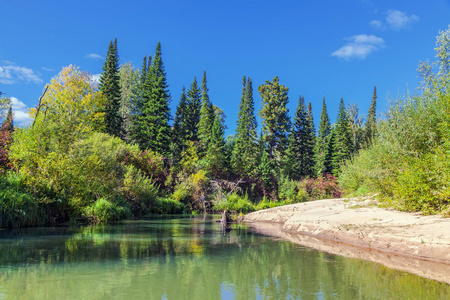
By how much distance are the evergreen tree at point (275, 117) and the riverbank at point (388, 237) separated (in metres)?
→ 34.3

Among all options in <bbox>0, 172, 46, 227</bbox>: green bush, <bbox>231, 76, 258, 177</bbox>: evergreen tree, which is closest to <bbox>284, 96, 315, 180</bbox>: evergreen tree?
<bbox>231, 76, 258, 177</bbox>: evergreen tree

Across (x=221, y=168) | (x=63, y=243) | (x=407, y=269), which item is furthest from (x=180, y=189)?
(x=407, y=269)

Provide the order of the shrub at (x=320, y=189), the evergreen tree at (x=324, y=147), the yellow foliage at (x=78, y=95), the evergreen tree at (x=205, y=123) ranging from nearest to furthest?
the yellow foliage at (x=78, y=95), the shrub at (x=320, y=189), the evergreen tree at (x=205, y=123), the evergreen tree at (x=324, y=147)

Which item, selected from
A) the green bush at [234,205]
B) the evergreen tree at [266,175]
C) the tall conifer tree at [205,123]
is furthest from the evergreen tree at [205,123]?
the green bush at [234,205]

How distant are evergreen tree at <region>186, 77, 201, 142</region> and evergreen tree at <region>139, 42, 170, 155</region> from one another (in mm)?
6540

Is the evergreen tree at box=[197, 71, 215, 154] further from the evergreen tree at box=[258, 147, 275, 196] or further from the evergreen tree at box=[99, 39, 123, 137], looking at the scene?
the evergreen tree at box=[99, 39, 123, 137]

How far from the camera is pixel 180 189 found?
2694 cm

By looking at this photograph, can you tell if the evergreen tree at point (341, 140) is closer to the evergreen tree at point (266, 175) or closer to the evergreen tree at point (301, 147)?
the evergreen tree at point (301, 147)

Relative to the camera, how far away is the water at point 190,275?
371cm

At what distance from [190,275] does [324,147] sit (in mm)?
49165

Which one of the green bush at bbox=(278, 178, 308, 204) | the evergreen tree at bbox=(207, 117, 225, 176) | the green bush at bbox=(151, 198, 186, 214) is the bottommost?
the green bush at bbox=(151, 198, 186, 214)

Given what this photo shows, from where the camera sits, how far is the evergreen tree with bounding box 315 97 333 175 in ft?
160

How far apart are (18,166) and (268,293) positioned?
12.4 meters

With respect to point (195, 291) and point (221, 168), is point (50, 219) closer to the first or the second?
point (195, 291)
